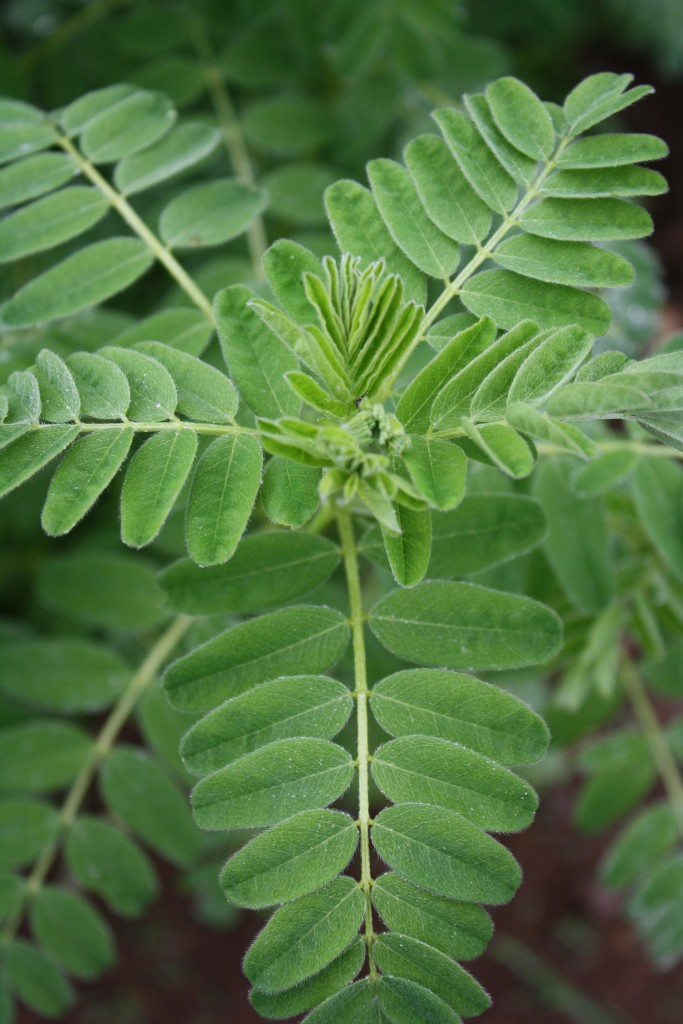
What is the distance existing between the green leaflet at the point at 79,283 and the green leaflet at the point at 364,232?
40cm

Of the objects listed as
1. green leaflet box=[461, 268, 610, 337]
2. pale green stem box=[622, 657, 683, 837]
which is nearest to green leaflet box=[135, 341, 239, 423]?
green leaflet box=[461, 268, 610, 337]

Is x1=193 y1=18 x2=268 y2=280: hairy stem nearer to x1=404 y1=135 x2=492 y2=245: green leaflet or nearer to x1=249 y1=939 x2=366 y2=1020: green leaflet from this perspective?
x1=404 y1=135 x2=492 y2=245: green leaflet

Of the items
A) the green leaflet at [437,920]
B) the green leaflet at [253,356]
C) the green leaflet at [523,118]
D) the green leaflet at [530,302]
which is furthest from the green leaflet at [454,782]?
the green leaflet at [523,118]

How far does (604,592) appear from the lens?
5.56ft

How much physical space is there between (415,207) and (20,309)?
66 centimetres

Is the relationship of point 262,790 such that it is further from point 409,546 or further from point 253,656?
point 409,546

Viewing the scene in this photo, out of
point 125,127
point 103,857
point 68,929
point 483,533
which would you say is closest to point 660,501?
point 483,533

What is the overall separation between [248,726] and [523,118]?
3.13 ft

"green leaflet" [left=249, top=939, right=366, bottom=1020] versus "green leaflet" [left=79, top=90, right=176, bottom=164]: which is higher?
"green leaflet" [left=79, top=90, right=176, bottom=164]

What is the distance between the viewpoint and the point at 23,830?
1816 millimetres

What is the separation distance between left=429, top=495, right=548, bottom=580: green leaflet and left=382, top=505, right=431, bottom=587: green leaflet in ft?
0.81

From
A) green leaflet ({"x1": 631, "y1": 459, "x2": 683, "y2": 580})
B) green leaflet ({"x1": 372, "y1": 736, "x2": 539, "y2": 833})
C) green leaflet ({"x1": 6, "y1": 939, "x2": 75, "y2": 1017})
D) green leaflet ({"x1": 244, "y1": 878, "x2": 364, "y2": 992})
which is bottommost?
green leaflet ({"x1": 6, "y1": 939, "x2": 75, "y2": 1017})

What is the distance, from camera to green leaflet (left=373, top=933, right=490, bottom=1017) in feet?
3.55

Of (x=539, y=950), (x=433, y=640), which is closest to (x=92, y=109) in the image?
(x=433, y=640)
